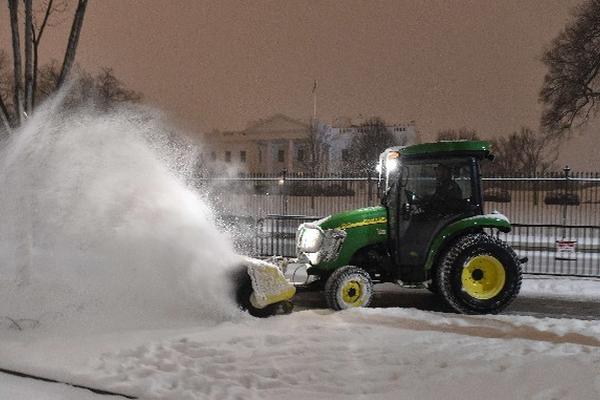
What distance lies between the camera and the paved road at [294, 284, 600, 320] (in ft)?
31.4

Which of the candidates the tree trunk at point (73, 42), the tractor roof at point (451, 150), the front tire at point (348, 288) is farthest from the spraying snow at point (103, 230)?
the tractor roof at point (451, 150)

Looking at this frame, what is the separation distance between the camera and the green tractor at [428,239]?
9148mm

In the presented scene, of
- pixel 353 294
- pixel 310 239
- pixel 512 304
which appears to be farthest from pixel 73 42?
pixel 512 304

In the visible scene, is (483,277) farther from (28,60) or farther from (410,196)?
(28,60)

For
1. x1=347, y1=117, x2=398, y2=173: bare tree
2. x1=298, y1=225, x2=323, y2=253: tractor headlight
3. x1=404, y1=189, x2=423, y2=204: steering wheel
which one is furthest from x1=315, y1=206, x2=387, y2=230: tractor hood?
x1=347, y1=117, x2=398, y2=173: bare tree

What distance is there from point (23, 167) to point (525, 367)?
23.0ft

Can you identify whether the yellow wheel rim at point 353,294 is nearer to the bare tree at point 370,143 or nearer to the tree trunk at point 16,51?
the tree trunk at point 16,51

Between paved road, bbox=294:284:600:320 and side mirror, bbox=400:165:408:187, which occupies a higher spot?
side mirror, bbox=400:165:408:187

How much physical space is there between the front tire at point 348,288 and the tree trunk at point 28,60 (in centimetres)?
A: 558

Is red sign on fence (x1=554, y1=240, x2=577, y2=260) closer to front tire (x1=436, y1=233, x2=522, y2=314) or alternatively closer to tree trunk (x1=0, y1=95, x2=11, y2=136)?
front tire (x1=436, y1=233, x2=522, y2=314)

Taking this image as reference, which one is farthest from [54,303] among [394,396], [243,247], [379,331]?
[243,247]

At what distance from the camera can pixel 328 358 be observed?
647 cm

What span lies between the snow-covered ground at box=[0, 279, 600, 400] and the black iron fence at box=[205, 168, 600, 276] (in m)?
6.91

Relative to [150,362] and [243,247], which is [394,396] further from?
[243,247]
